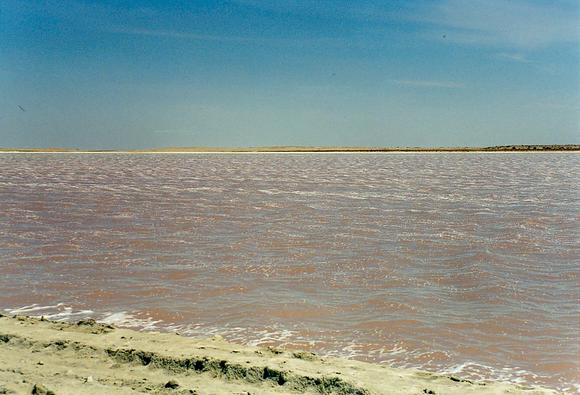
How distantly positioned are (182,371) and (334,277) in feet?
10.8

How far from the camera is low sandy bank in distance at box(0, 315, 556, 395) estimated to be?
3.74m

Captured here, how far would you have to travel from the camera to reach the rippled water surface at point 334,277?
4910 mm

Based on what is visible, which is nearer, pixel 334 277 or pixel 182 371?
pixel 182 371

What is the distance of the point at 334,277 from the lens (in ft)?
23.1

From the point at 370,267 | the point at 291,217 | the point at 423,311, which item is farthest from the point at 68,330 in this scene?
the point at 291,217

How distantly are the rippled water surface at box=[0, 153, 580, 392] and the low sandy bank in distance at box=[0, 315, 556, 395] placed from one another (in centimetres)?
39

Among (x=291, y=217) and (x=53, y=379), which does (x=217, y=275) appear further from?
(x=291, y=217)

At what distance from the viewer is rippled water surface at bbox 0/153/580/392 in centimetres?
491

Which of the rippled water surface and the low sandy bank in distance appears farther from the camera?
the rippled water surface

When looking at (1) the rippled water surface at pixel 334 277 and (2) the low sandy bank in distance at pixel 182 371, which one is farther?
(1) the rippled water surface at pixel 334 277

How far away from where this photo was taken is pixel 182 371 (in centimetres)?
406

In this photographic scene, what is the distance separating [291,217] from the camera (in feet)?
40.2

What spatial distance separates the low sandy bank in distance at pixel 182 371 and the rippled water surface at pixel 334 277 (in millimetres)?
390

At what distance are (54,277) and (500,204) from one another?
11.2m
